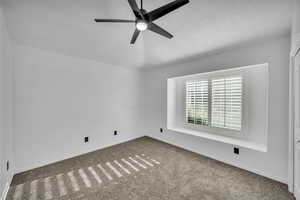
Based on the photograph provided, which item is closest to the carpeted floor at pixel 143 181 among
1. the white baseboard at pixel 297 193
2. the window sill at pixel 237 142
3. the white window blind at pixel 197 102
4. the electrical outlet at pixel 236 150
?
the white baseboard at pixel 297 193

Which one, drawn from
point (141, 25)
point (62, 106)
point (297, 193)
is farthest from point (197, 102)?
point (62, 106)

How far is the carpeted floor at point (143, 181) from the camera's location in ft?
5.52

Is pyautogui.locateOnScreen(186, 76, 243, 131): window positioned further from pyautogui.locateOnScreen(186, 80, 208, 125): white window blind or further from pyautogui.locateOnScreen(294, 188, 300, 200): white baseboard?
pyautogui.locateOnScreen(294, 188, 300, 200): white baseboard

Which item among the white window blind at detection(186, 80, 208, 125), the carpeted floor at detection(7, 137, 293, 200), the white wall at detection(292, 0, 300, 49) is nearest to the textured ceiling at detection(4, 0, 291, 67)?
the white wall at detection(292, 0, 300, 49)

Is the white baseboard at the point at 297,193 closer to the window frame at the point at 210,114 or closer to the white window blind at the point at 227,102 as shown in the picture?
the window frame at the point at 210,114

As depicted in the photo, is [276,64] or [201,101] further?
[201,101]

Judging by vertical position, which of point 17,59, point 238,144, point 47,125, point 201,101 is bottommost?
point 238,144

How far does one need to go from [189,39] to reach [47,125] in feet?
10.1

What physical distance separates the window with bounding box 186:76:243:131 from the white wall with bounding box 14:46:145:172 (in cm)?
193

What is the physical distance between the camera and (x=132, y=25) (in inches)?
68.4

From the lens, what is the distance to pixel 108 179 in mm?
2010

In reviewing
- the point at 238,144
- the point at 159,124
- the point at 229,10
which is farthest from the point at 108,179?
the point at 229,10

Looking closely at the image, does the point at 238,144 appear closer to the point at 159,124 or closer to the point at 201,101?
the point at 201,101

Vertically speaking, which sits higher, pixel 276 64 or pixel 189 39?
pixel 189 39
